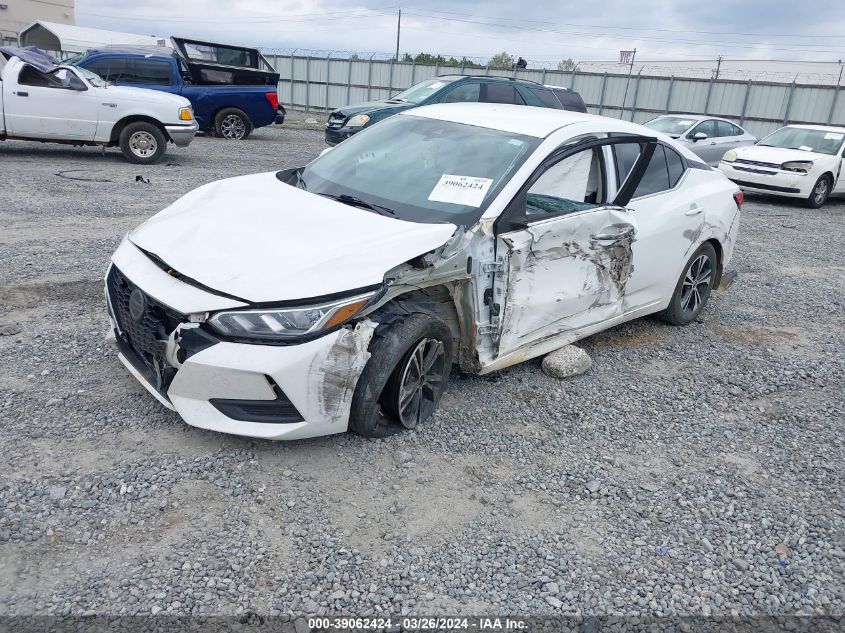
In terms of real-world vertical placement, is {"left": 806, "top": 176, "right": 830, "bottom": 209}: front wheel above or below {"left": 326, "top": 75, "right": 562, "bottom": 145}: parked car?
below

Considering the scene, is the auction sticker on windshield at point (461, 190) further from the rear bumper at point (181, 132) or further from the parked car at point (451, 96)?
the parked car at point (451, 96)

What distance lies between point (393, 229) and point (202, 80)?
1328 centimetres

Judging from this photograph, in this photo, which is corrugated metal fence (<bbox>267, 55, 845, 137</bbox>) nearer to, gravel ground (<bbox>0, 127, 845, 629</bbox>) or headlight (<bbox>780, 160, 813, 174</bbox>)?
headlight (<bbox>780, 160, 813, 174</bbox>)

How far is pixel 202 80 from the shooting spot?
15.1 m

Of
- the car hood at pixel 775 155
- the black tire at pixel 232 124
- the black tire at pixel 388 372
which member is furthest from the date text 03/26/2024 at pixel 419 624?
the black tire at pixel 232 124

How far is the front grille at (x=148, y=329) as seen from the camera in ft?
10.4

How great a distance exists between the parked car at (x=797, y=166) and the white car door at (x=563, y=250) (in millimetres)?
9740

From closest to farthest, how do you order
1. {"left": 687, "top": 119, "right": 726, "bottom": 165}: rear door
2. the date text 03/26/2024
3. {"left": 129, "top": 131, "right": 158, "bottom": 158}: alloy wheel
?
the date text 03/26/2024
{"left": 129, "top": 131, "right": 158, "bottom": 158}: alloy wheel
{"left": 687, "top": 119, "right": 726, "bottom": 165}: rear door

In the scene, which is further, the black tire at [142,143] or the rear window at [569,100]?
the rear window at [569,100]

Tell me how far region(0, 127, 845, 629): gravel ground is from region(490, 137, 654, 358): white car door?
0.47 m

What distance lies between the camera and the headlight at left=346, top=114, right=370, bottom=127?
1273 centimetres

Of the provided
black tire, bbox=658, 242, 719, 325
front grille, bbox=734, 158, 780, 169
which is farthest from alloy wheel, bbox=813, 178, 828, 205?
black tire, bbox=658, 242, 719, 325

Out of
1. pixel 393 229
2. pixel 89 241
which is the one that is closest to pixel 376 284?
pixel 393 229

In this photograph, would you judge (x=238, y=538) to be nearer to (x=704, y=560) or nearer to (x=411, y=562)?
(x=411, y=562)
